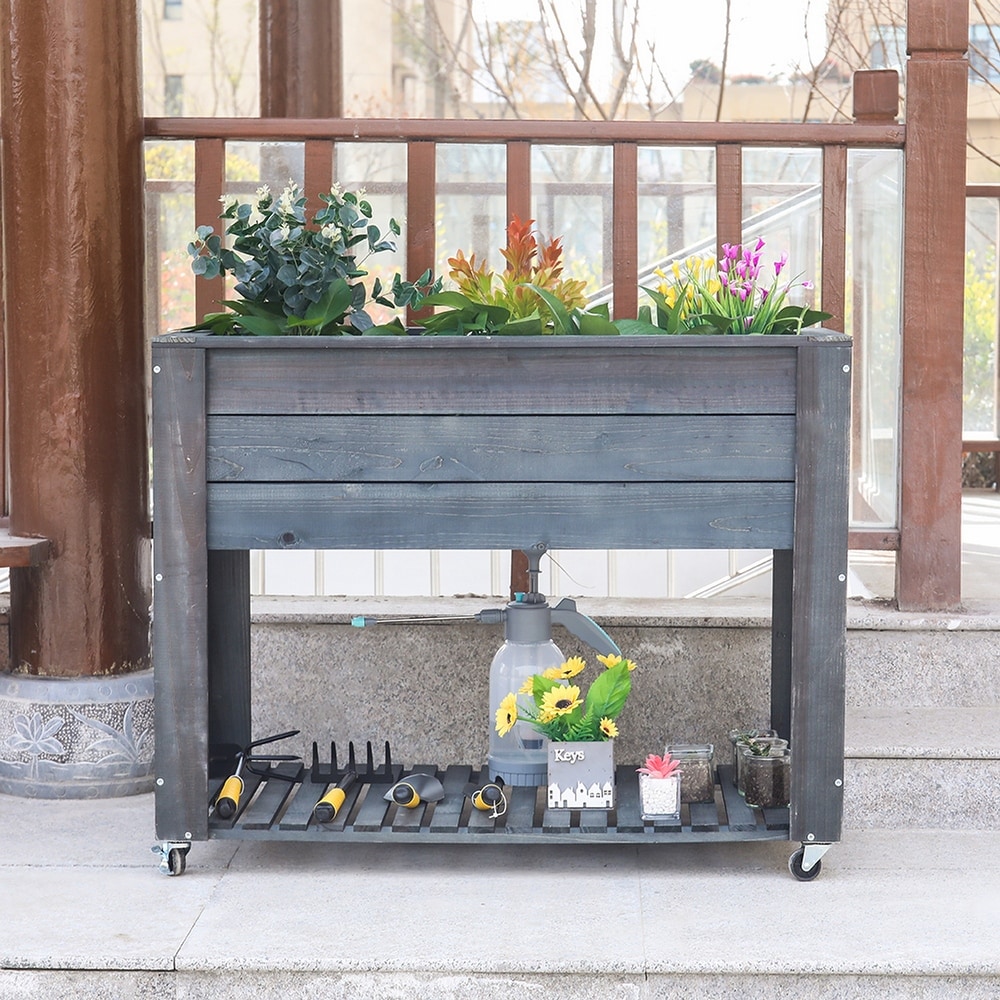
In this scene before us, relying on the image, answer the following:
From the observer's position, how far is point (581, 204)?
9.27 feet

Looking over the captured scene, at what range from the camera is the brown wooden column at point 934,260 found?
8.64 feet

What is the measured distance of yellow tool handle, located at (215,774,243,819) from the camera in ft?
7.20

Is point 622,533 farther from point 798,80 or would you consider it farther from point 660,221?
point 798,80

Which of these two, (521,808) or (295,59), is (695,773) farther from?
(295,59)

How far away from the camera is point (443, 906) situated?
206 cm

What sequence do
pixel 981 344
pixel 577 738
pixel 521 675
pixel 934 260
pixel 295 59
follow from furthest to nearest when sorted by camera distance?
pixel 981 344 < pixel 295 59 < pixel 934 260 < pixel 521 675 < pixel 577 738

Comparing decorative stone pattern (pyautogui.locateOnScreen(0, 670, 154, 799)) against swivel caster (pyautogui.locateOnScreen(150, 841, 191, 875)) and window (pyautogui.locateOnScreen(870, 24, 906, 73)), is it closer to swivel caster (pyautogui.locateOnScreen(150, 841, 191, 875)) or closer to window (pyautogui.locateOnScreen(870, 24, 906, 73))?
swivel caster (pyautogui.locateOnScreen(150, 841, 191, 875))

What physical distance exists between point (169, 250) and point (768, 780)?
152cm

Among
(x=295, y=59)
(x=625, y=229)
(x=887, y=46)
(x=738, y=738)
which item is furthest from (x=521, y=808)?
(x=887, y=46)

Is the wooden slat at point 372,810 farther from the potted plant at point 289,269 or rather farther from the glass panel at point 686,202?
the glass panel at point 686,202

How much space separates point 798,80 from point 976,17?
125cm

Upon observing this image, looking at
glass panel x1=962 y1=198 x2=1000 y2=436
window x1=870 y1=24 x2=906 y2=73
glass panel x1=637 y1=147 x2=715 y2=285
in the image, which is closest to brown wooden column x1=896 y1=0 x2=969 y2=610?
glass panel x1=637 y1=147 x2=715 y2=285

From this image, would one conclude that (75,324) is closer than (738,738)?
No

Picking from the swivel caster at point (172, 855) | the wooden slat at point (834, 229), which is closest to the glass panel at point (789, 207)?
the wooden slat at point (834, 229)
